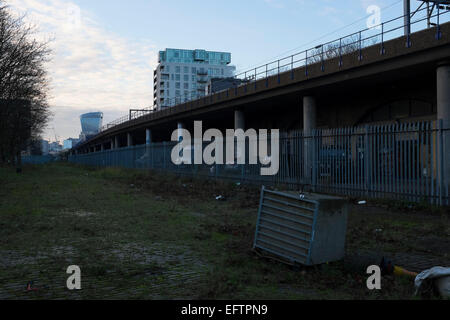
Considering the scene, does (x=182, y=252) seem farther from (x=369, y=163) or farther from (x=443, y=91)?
(x=443, y=91)

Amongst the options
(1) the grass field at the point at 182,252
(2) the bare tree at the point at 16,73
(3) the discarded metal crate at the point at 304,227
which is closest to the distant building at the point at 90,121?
(2) the bare tree at the point at 16,73

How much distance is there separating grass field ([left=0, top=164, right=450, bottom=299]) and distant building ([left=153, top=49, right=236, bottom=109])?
11129 centimetres

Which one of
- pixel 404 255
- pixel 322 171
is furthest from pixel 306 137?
pixel 404 255

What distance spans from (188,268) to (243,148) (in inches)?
552

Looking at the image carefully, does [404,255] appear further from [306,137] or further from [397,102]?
[397,102]

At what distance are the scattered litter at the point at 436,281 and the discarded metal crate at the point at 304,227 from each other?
1.32 m

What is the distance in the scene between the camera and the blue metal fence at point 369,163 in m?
11.3

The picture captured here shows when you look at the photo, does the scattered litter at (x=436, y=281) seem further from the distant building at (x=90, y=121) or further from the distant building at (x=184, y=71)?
the distant building at (x=90, y=121)

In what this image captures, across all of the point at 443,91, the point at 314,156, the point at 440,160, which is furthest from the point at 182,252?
the point at 443,91

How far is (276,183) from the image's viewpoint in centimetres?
1738

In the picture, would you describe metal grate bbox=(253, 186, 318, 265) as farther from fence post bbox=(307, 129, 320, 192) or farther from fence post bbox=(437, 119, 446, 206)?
fence post bbox=(307, 129, 320, 192)

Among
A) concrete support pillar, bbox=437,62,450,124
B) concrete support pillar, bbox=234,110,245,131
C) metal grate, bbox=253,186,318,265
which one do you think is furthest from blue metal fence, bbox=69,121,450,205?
concrete support pillar, bbox=234,110,245,131

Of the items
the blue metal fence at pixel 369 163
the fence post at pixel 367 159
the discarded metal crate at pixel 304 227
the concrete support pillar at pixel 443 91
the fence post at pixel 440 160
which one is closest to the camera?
the discarded metal crate at pixel 304 227

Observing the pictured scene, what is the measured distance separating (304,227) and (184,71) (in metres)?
123
